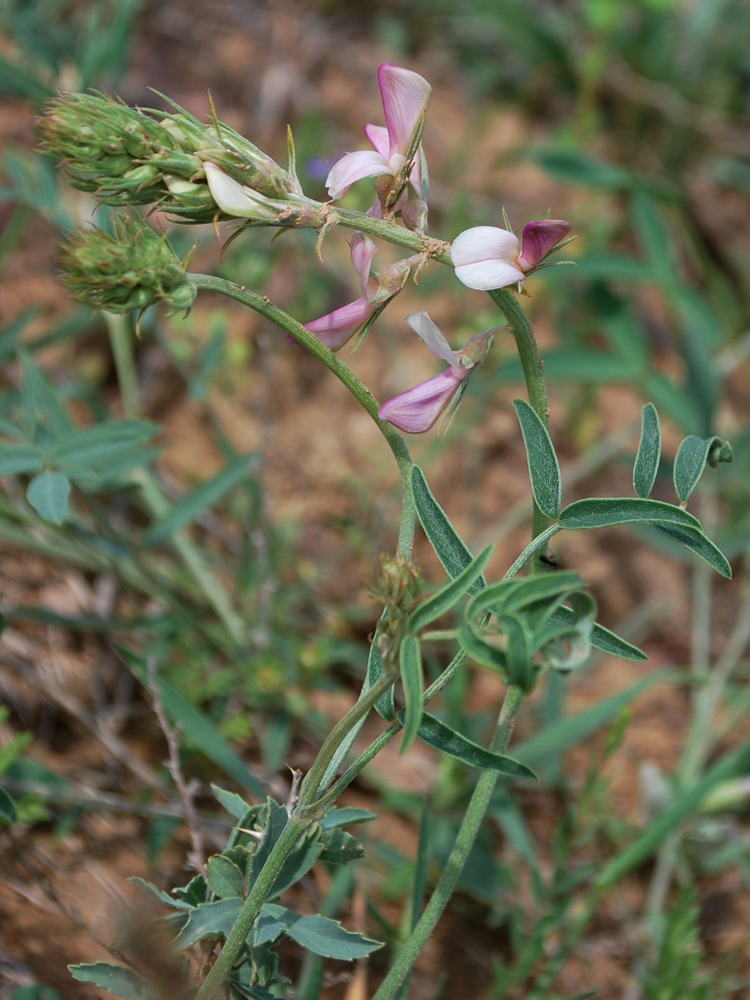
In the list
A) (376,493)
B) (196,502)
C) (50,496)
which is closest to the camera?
(50,496)

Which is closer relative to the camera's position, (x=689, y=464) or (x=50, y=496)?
(x=689, y=464)

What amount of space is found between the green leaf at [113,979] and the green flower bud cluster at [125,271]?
0.77 metres

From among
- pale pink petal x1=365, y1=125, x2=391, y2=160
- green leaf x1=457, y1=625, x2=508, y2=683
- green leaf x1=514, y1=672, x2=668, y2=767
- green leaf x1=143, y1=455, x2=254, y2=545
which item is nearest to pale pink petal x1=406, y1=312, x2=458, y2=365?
pale pink petal x1=365, y1=125, x2=391, y2=160

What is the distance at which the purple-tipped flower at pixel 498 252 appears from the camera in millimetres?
1070

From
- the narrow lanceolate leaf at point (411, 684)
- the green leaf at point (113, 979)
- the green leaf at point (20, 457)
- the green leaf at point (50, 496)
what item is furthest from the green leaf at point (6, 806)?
the narrow lanceolate leaf at point (411, 684)

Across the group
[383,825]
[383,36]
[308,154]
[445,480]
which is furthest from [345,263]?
[383,825]

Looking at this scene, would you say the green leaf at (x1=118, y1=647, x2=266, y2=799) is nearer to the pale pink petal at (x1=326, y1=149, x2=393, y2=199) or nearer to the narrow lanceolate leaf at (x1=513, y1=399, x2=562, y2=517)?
the narrow lanceolate leaf at (x1=513, y1=399, x2=562, y2=517)

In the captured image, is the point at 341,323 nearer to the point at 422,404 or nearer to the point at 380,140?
the point at 422,404

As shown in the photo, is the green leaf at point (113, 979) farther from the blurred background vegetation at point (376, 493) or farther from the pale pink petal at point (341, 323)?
the pale pink petal at point (341, 323)

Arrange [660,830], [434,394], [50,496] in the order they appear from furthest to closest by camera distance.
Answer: [660,830] < [50,496] < [434,394]

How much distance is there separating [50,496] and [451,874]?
884mm

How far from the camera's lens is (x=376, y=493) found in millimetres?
2988

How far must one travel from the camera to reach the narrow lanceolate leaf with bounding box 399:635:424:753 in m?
0.92

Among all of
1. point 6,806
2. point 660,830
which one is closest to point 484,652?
point 6,806
